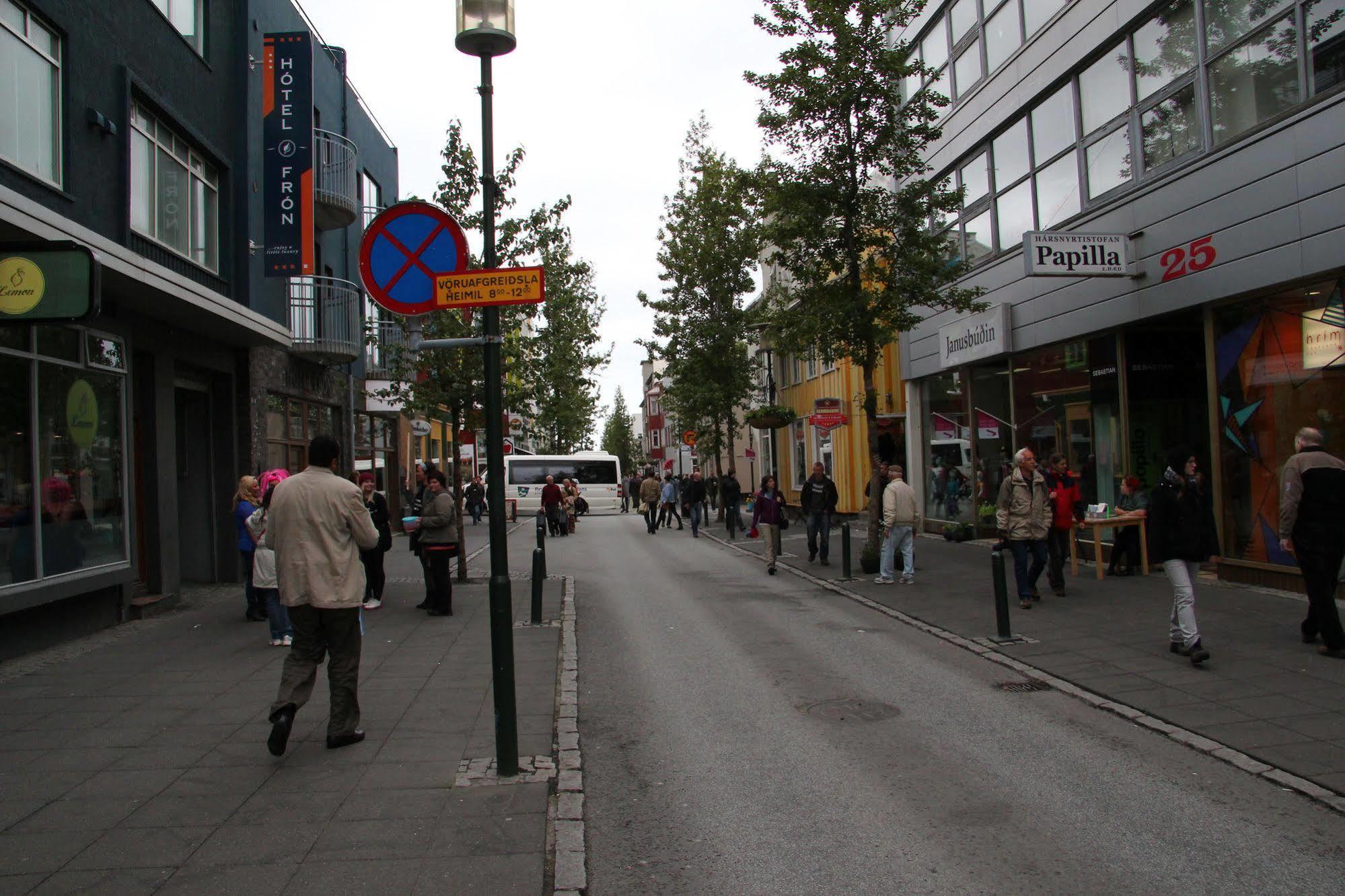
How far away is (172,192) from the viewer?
1327cm

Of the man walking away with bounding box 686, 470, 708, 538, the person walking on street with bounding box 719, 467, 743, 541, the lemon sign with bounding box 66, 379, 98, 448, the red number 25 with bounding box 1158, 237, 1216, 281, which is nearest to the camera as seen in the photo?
the lemon sign with bounding box 66, 379, 98, 448

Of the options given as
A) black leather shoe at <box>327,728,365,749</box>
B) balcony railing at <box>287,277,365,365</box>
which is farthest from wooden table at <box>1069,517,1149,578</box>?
balcony railing at <box>287,277,365,365</box>

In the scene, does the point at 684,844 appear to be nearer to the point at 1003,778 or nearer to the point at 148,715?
the point at 1003,778

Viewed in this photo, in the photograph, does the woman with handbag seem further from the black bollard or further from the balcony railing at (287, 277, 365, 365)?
the balcony railing at (287, 277, 365, 365)

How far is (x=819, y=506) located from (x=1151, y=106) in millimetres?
7948

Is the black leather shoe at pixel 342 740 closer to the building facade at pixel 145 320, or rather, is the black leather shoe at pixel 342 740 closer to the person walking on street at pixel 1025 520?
the building facade at pixel 145 320

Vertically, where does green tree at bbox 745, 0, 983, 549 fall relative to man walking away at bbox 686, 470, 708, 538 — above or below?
above

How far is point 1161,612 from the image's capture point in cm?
1042

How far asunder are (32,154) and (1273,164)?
12.7m

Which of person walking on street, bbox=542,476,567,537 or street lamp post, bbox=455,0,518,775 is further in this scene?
person walking on street, bbox=542,476,567,537

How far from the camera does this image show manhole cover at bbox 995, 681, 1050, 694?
25.2ft

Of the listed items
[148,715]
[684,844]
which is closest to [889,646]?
[684,844]

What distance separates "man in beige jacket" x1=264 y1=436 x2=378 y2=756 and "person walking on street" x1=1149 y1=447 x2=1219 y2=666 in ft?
20.1

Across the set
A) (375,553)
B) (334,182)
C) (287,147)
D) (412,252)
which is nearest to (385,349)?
(287,147)
